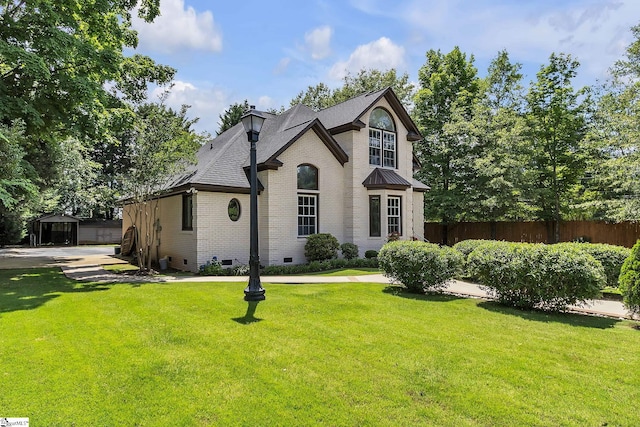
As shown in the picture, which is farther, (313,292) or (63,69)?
(63,69)

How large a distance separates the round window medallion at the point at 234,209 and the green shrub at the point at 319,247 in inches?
123

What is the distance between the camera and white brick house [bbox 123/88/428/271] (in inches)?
572

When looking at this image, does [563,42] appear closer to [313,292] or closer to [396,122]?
[396,122]

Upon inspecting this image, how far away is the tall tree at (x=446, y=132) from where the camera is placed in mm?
24781

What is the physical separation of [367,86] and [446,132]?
45.5ft

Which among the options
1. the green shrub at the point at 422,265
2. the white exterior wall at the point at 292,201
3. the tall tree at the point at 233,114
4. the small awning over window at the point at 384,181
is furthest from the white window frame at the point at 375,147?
the tall tree at the point at 233,114

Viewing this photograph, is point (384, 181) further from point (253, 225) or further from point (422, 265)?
point (253, 225)

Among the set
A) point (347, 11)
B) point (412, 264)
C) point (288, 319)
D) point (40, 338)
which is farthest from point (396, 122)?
point (40, 338)

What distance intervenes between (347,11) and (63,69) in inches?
358

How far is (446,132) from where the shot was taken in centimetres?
2488

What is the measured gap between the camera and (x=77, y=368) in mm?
4629

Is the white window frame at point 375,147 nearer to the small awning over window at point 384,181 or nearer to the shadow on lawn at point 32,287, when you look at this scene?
the small awning over window at point 384,181

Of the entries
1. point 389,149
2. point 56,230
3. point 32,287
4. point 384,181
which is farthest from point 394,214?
point 56,230

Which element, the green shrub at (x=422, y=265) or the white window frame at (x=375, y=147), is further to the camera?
the white window frame at (x=375, y=147)
